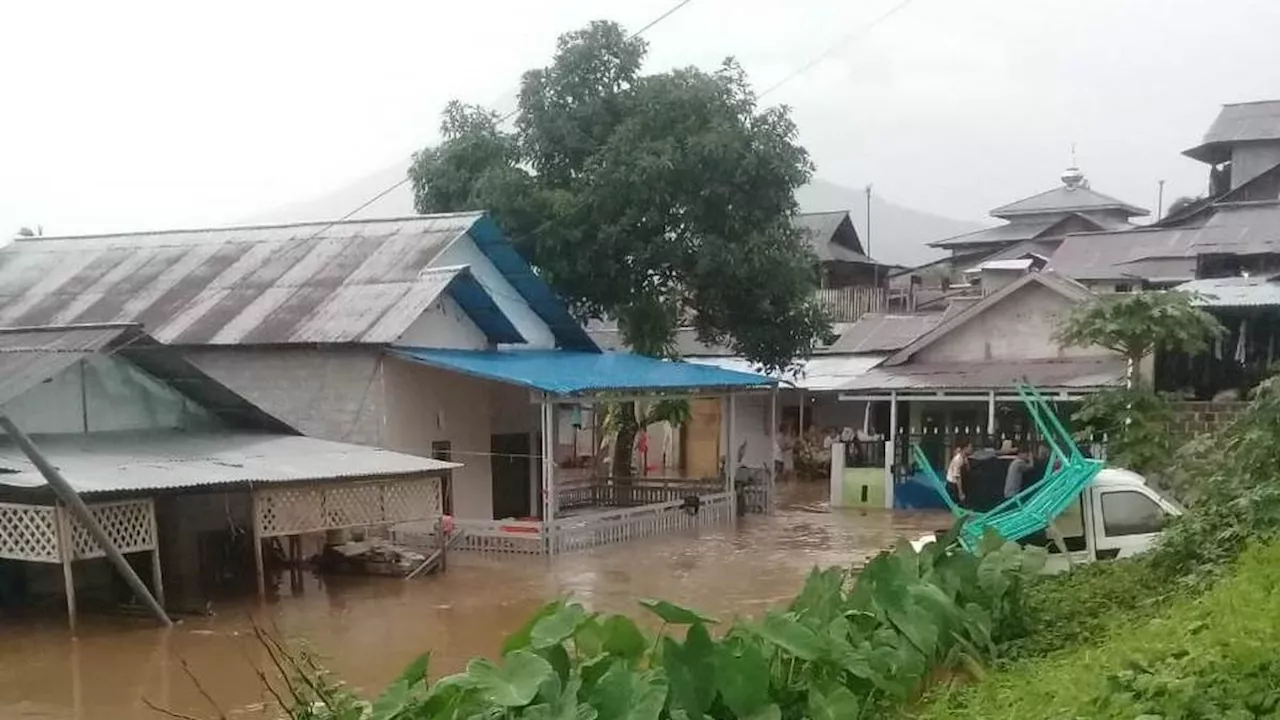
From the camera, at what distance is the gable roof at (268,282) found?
61.2 feet

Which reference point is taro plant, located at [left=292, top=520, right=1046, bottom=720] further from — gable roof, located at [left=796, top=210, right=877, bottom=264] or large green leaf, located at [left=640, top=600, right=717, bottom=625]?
gable roof, located at [left=796, top=210, right=877, bottom=264]

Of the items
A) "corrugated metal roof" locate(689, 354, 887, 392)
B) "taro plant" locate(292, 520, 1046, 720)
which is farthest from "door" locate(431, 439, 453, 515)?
"taro plant" locate(292, 520, 1046, 720)

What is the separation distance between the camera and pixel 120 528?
12.8 m

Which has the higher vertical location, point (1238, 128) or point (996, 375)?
point (1238, 128)

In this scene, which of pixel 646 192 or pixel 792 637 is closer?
pixel 792 637

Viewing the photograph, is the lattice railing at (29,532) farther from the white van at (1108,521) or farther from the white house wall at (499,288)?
the white van at (1108,521)

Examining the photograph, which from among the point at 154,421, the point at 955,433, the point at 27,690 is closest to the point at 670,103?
the point at 955,433

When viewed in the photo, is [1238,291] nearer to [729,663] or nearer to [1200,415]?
[1200,415]

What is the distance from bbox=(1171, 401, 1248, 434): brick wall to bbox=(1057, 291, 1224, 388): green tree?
0.75 metres

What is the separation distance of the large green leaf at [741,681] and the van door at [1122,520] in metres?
6.18

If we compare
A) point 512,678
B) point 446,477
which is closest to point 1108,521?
point 512,678

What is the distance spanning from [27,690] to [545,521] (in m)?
8.15

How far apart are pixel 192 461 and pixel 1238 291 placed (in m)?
14.5

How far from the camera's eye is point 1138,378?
17562 millimetres
